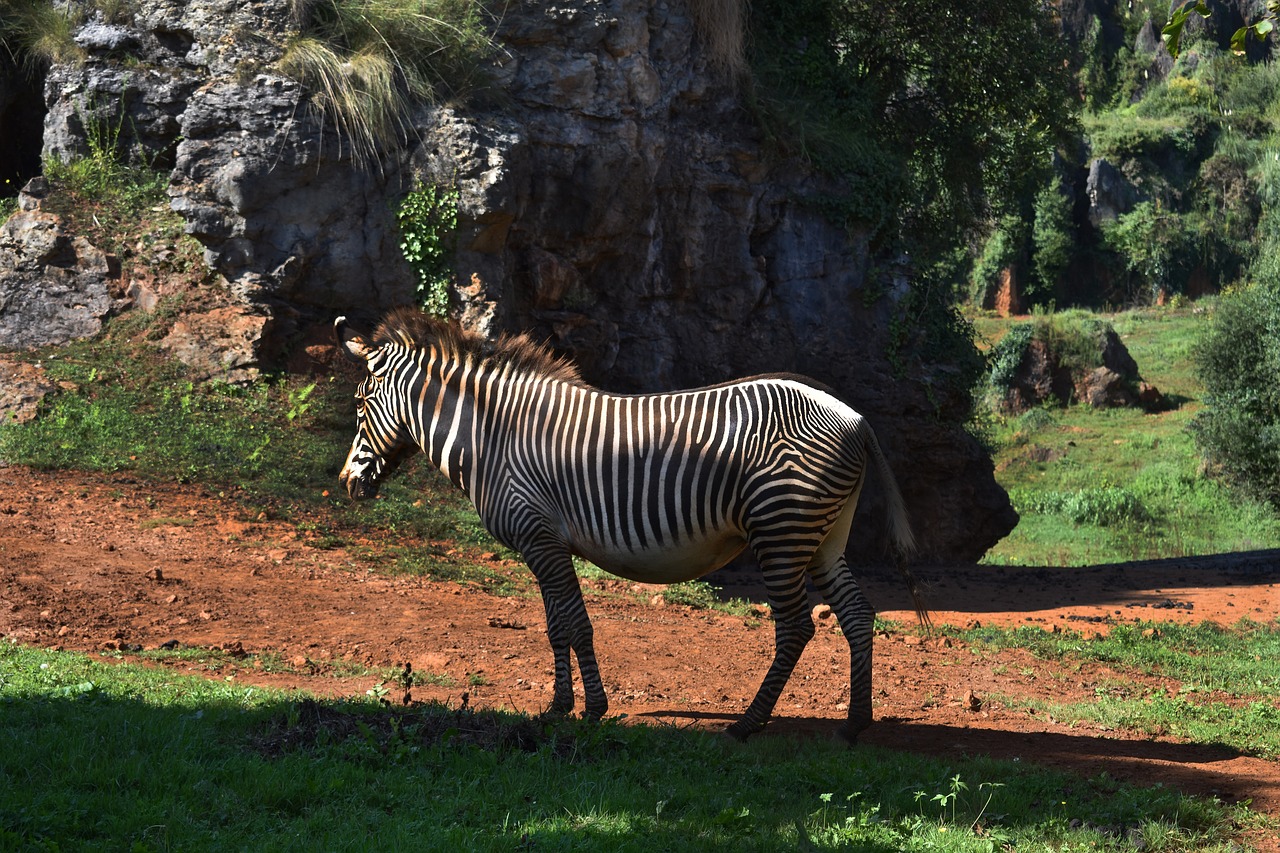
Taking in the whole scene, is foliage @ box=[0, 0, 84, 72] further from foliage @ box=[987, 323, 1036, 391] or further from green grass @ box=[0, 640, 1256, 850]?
foliage @ box=[987, 323, 1036, 391]

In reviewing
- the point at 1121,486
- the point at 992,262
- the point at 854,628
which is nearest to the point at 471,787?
the point at 854,628

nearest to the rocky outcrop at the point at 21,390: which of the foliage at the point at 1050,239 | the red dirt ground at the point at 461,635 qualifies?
the red dirt ground at the point at 461,635

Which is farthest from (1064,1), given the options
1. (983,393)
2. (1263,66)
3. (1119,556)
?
(1119,556)

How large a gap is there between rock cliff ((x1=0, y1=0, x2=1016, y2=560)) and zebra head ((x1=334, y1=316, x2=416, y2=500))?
537 cm

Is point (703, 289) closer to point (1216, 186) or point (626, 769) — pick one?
point (626, 769)

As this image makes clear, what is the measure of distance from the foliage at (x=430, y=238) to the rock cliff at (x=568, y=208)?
0.50ft

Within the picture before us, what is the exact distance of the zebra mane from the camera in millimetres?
7672

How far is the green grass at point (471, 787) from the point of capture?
4.72 m

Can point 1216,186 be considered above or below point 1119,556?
above

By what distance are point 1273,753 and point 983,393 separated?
31393 millimetres

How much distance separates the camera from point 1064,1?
63531 mm

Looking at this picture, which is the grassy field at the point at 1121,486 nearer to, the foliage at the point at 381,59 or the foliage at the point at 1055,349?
the foliage at the point at 1055,349

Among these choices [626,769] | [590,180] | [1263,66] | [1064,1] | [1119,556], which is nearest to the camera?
[626,769]

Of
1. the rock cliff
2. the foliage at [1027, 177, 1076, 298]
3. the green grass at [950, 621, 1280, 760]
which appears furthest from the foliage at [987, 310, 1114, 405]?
the green grass at [950, 621, 1280, 760]
